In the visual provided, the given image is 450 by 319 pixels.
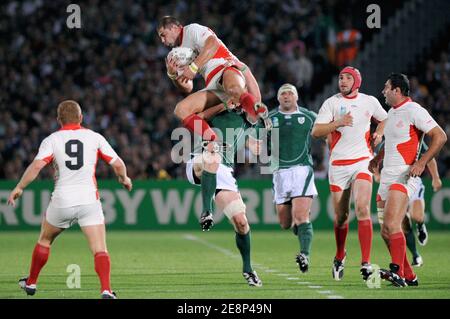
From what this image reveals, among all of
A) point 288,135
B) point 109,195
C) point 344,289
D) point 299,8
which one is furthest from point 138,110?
Result: point 344,289

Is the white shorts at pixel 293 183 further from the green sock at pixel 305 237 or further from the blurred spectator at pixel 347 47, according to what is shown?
the blurred spectator at pixel 347 47

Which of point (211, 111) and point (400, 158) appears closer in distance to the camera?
point (400, 158)

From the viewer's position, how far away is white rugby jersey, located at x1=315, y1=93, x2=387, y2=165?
13.3m

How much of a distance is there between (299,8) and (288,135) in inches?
540

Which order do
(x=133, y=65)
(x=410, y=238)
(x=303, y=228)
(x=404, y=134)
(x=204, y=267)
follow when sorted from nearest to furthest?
(x=404, y=134)
(x=303, y=228)
(x=410, y=238)
(x=204, y=267)
(x=133, y=65)

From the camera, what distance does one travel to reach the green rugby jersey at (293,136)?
1548 cm

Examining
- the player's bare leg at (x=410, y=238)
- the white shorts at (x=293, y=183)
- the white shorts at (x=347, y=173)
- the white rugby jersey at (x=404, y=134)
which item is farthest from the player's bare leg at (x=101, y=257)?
the player's bare leg at (x=410, y=238)

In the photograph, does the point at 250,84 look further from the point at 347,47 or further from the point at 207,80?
the point at 347,47

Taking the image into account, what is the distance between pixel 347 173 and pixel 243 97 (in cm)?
193

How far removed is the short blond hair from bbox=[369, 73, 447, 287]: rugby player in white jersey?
3545 mm

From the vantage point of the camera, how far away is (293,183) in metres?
15.1

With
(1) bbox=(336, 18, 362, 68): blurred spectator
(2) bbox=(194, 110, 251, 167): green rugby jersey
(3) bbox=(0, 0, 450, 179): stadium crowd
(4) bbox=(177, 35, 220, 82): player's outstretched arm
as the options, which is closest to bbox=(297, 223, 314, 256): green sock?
(2) bbox=(194, 110, 251, 167): green rugby jersey

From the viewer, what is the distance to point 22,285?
11.4 metres

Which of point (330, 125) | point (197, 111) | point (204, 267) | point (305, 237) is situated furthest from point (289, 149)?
point (197, 111)
